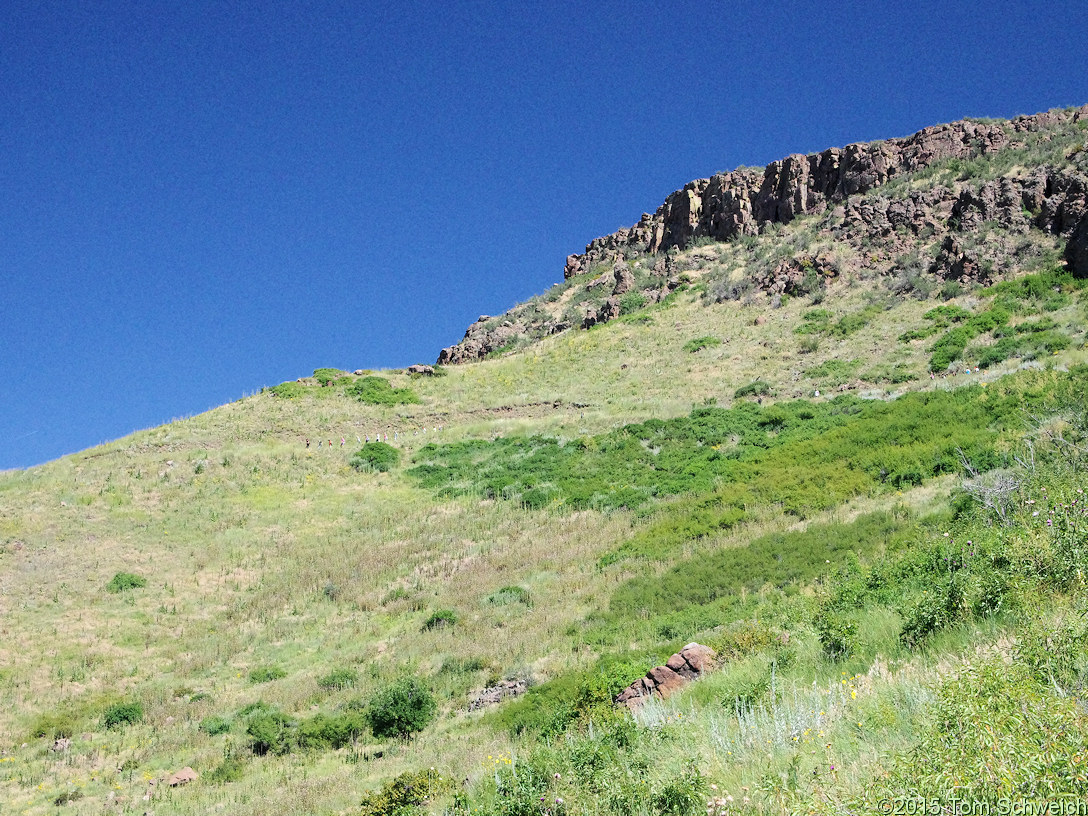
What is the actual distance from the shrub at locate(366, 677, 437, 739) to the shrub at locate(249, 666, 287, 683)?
3.92 metres

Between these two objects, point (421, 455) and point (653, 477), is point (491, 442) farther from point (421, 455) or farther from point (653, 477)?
point (653, 477)

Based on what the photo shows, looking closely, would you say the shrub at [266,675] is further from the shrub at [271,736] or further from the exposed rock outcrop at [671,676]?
the exposed rock outcrop at [671,676]

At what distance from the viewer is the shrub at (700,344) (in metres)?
40.7

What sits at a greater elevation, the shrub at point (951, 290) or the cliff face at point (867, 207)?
the cliff face at point (867, 207)

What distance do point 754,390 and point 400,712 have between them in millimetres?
24016

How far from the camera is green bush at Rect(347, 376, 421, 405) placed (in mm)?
40812

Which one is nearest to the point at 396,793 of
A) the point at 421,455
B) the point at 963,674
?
the point at 963,674

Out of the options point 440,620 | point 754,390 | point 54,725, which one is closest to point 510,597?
point 440,620

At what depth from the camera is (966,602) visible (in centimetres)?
707

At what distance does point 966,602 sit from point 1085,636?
2384 millimetres

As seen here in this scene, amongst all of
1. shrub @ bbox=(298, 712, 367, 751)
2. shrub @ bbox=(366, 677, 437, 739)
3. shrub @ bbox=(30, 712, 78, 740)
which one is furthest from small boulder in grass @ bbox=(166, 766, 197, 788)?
shrub @ bbox=(30, 712, 78, 740)

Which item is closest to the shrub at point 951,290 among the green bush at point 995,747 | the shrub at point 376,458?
the shrub at point 376,458

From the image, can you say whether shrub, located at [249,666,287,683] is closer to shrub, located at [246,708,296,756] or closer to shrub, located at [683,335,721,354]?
shrub, located at [246,708,296,756]

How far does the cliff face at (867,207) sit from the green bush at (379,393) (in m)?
15.7
